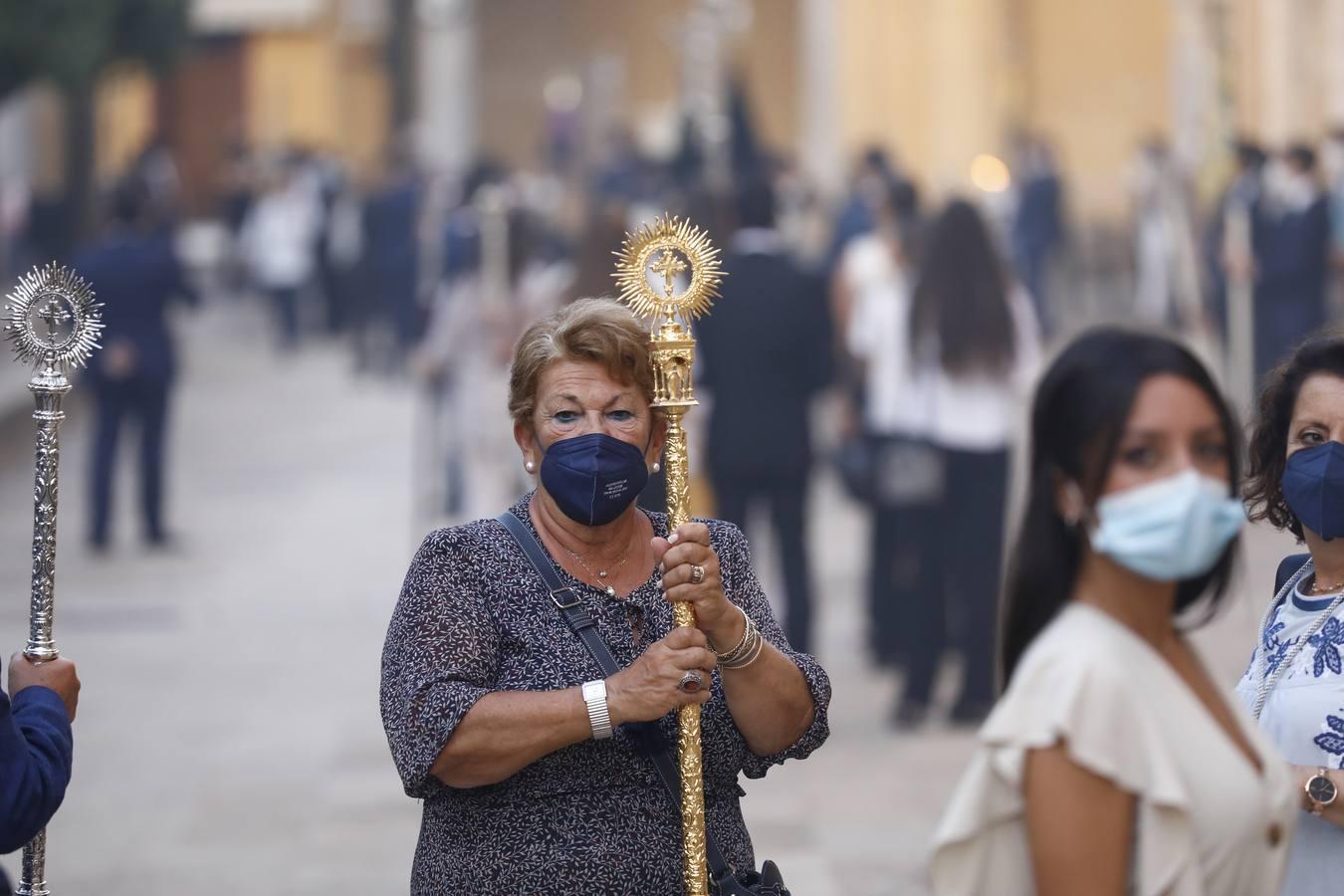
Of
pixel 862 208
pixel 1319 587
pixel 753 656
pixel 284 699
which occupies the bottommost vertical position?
pixel 284 699

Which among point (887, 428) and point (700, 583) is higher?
point (887, 428)

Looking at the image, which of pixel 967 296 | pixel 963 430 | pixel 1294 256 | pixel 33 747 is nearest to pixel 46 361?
pixel 33 747

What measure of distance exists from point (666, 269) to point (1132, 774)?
1.47 m

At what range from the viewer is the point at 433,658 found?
11.3ft

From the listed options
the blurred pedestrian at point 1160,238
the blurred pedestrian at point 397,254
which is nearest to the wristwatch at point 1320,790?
the blurred pedestrian at point 397,254

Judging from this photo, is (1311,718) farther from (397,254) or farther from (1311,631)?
(397,254)

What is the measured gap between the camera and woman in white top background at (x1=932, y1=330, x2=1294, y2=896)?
8.61 ft

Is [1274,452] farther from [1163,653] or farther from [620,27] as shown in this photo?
[620,27]

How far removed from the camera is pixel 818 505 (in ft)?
51.7

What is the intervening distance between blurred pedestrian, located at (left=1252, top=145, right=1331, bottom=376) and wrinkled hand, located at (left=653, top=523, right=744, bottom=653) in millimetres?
14243

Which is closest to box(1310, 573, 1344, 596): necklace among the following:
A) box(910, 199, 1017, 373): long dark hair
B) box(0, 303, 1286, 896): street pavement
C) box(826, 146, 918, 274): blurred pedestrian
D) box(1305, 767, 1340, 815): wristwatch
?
box(1305, 767, 1340, 815): wristwatch

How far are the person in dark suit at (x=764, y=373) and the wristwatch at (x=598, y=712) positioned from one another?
18.3 ft

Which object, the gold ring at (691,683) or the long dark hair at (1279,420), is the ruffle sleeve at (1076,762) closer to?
the gold ring at (691,683)

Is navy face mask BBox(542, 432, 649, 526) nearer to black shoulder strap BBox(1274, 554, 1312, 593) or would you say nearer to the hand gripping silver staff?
the hand gripping silver staff
